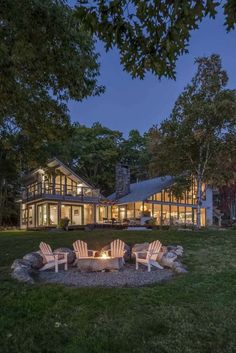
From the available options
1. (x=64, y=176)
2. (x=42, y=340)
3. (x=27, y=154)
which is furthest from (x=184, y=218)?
(x=42, y=340)

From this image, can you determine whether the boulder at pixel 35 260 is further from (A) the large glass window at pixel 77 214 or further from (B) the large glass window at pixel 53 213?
(A) the large glass window at pixel 77 214

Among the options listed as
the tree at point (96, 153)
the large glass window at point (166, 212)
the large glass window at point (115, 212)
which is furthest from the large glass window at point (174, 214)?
the tree at point (96, 153)

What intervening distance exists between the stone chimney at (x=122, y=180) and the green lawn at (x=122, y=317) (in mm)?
24332

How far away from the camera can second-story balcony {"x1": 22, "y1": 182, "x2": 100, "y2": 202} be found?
83.0 ft

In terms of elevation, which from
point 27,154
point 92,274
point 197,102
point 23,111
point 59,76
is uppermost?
point 197,102

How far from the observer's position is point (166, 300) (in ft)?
17.5

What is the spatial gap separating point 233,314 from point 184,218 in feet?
87.5

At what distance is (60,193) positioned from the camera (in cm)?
2619

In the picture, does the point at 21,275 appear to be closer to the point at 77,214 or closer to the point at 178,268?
the point at 178,268

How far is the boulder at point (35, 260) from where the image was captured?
8539 mm

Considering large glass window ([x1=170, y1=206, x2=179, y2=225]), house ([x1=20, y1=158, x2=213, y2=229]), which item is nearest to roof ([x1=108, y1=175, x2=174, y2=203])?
house ([x1=20, y1=158, x2=213, y2=229])

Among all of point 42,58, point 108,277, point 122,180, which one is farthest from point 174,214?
point 42,58

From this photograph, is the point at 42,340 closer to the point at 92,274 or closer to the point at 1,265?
the point at 92,274

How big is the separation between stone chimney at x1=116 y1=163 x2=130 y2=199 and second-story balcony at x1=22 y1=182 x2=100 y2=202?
3.73m
